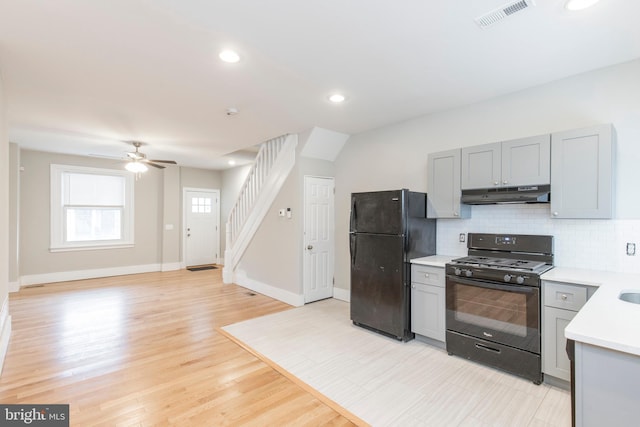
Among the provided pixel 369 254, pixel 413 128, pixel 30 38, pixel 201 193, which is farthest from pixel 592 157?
pixel 201 193

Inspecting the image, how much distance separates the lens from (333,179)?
204 inches

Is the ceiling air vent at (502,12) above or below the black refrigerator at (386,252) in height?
above

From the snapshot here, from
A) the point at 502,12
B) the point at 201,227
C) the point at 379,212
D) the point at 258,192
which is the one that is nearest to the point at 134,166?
the point at 258,192

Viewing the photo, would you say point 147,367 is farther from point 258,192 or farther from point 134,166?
point 134,166

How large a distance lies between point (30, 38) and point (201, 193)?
20.7 feet

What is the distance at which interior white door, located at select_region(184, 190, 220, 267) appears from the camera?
8.10m

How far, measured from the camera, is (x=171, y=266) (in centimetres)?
780

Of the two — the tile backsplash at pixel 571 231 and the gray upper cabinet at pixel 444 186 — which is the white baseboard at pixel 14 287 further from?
the tile backsplash at pixel 571 231

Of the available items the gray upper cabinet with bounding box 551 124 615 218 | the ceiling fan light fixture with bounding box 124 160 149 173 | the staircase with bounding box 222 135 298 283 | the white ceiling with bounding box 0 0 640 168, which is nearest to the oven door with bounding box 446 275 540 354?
the gray upper cabinet with bounding box 551 124 615 218

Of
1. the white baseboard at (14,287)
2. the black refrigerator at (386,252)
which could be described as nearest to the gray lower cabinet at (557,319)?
the black refrigerator at (386,252)

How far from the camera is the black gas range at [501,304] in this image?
2568mm

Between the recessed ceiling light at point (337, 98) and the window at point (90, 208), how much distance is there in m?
5.93

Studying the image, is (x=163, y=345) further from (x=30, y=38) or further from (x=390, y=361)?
(x=30, y=38)

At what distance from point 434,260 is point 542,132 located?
164 centimetres
